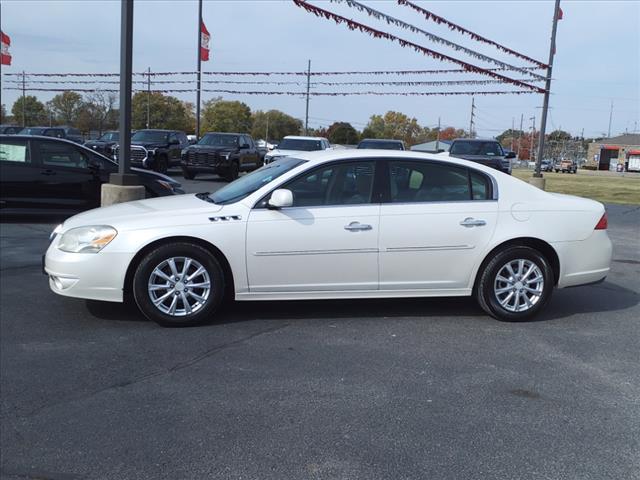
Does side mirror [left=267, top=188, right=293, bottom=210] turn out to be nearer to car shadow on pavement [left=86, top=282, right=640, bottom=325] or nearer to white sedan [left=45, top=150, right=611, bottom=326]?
white sedan [left=45, top=150, right=611, bottom=326]

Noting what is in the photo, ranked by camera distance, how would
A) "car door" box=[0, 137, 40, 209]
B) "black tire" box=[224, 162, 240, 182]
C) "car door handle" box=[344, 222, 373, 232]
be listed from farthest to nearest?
"black tire" box=[224, 162, 240, 182], "car door" box=[0, 137, 40, 209], "car door handle" box=[344, 222, 373, 232]

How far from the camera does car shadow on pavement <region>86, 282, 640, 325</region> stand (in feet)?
20.2

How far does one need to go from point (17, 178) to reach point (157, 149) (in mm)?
13520

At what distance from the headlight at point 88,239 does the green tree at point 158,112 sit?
8781 centimetres

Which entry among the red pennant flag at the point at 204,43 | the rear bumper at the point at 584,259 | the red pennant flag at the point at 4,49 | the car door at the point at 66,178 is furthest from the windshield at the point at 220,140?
the rear bumper at the point at 584,259

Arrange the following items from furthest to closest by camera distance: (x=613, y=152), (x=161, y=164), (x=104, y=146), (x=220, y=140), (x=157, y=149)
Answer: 1. (x=613, y=152)
2. (x=104, y=146)
3. (x=161, y=164)
4. (x=157, y=149)
5. (x=220, y=140)

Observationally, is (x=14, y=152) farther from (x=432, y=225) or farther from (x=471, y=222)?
(x=471, y=222)

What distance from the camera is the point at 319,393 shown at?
14.2ft

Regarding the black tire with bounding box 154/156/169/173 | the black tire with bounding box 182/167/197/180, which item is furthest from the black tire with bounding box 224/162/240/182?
the black tire with bounding box 154/156/169/173

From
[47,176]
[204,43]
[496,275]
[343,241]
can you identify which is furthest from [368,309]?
[204,43]

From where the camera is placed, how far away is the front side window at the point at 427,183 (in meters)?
6.06

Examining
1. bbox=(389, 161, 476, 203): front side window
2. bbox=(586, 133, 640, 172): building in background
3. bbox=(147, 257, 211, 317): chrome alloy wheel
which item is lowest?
bbox=(147, 257, 211, 317): chrome alloy wheel

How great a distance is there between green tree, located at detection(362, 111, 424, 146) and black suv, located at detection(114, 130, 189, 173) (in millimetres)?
84393

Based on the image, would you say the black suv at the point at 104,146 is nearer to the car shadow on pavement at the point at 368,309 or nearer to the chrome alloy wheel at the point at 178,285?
the car shadow on pavement at the point at 368,309
